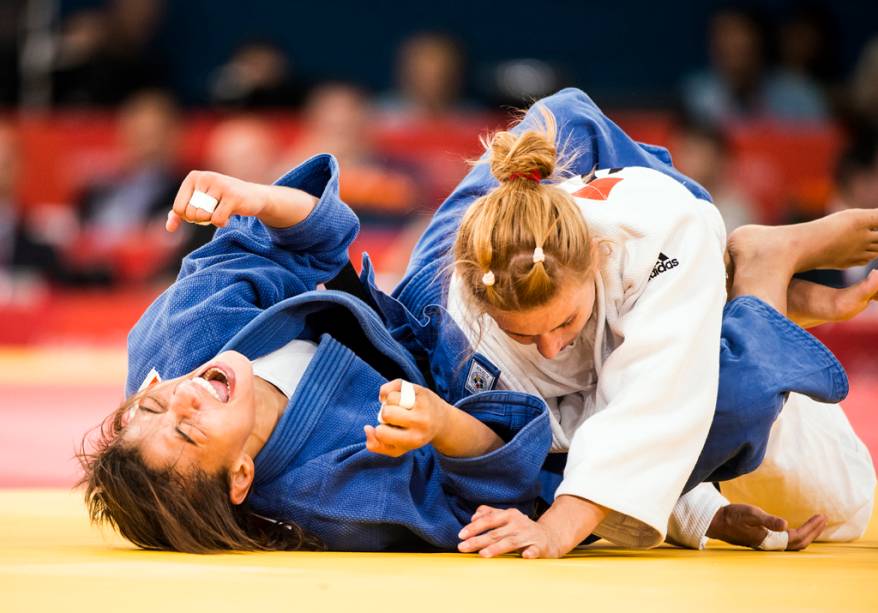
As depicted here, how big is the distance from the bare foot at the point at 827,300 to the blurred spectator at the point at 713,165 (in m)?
4.23

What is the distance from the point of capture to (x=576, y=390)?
2805 mm

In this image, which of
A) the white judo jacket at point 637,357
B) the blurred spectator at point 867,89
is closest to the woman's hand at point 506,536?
the white judo jacket at point 637,357

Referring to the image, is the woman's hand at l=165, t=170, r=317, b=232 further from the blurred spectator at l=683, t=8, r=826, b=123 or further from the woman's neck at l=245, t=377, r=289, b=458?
the blurred spectator at l=683, t=8, r=826, b=123

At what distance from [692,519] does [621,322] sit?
17.7 inches

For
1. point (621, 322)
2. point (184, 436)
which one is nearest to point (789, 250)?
point (621, 322)

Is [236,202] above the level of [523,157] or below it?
→ below

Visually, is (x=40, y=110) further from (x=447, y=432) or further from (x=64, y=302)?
(x=447, y=432)

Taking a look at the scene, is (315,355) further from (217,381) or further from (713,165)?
(713,165)

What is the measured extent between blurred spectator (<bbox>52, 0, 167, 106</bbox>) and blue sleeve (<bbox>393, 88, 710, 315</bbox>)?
6.30 m

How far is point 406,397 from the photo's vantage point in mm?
2244

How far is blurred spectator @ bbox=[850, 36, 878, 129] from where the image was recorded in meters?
8.09

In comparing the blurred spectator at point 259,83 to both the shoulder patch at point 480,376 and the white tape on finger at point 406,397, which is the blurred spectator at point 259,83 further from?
the white tape on finger at point 406,397

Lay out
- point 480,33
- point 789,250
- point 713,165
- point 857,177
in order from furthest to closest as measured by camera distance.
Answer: point 480,33
point 713,165
point 857,177
point 789,250

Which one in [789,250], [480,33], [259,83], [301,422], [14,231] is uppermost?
[789,250]
